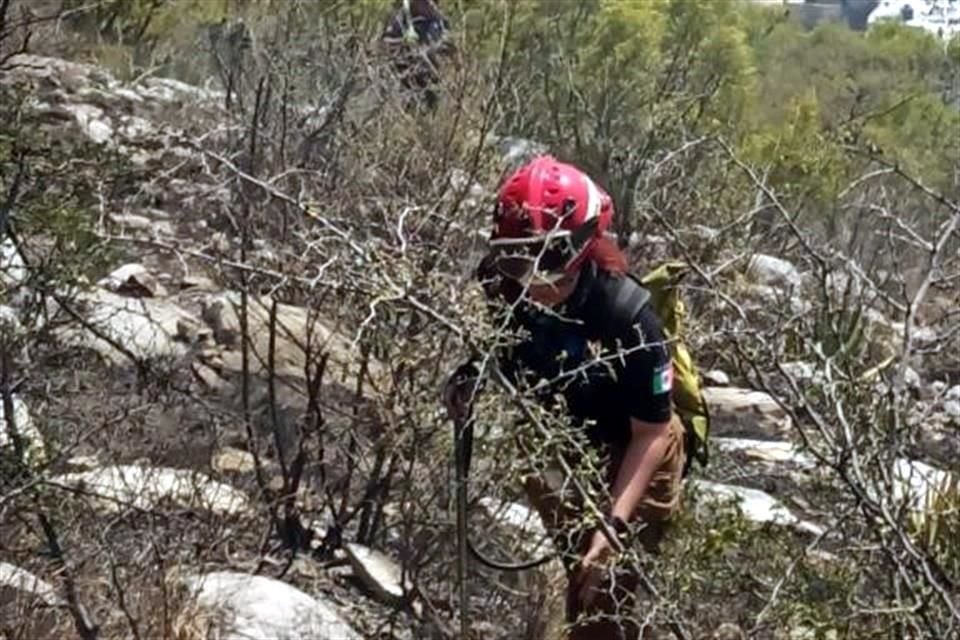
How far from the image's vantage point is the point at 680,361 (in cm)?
456

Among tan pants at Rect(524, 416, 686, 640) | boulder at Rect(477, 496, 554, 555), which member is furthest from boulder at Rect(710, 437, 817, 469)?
tan pants at Rect(524, 416, 686, 640)

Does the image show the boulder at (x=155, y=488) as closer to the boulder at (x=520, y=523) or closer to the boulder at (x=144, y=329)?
the boulder at (x=144, y=329)

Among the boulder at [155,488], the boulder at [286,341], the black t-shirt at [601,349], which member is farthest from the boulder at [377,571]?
the black t-shirt at [601,349]

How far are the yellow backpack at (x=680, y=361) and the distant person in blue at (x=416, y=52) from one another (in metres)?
3.17

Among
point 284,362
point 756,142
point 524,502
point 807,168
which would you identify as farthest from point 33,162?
point 756,142

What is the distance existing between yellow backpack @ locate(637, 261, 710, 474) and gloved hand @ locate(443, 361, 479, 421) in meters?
0.58

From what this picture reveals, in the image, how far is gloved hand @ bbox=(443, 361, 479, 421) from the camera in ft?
12.2

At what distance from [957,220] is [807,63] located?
78.6ft

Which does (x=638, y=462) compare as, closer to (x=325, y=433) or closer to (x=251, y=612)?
(x=251, y=612)

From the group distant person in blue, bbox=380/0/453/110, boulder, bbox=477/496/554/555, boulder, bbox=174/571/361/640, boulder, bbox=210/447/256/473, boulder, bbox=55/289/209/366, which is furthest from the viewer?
distant person in blue, bbox=380/0/453/110

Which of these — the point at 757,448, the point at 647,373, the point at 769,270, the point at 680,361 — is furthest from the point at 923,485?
the point at 769,270

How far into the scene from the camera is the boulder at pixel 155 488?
4961mm

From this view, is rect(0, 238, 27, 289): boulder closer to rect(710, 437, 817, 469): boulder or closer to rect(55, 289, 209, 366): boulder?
rect(55, 289, 209, 366): boulder

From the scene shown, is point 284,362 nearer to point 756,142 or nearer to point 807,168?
point 807,168
